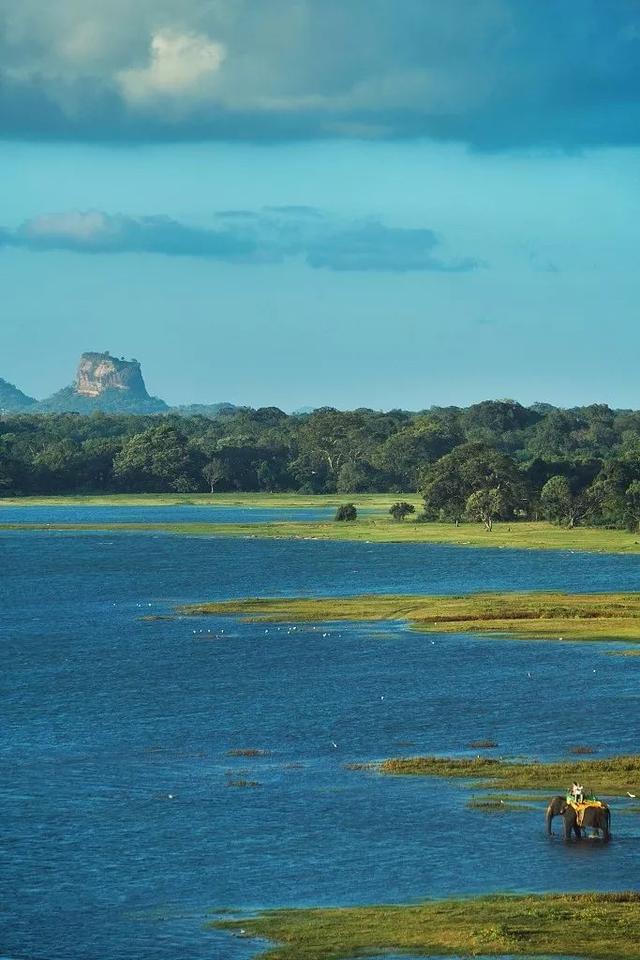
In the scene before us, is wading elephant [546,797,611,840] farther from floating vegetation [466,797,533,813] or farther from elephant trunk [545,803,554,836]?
floating vegetation [466,797,533,813]

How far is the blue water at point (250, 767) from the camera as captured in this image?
1780 inches

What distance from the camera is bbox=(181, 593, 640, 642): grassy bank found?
101438mm

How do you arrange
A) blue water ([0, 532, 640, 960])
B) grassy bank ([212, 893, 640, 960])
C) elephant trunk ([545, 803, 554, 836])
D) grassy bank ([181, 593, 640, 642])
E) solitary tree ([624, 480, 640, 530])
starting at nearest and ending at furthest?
grassy bank ([212, 893, 640, 960]), blue water ([0, 532, 640, 960]), elephant trunk ([545, 803, 554, 836]), grassy bank ([181, 593, 640, 642]), solitary tree ([624, 480, 640, 530])

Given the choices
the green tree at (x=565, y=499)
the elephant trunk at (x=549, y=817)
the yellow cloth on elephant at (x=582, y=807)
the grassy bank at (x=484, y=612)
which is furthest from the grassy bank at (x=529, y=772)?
the green tree at (x=565, y=499)

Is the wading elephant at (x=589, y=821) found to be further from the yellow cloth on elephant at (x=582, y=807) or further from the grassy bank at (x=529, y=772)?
the grassy bank at (x=529, y=772)

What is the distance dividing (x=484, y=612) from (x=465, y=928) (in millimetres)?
70940

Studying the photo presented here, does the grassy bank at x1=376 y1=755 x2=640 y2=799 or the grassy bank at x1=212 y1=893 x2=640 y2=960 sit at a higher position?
the grassy bank at x1=376 y1=755 x2=640 y2=799

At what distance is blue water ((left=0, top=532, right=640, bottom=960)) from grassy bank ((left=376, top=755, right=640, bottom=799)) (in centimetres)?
149

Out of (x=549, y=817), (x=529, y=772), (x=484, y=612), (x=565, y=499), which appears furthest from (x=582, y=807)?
(x=565, y=499)

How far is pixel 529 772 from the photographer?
192 feet

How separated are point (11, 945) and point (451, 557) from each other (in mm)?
129264

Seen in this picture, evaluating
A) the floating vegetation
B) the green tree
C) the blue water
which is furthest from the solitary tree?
the floating vegetation

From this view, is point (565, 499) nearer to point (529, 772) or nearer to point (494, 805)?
point (529, 772)

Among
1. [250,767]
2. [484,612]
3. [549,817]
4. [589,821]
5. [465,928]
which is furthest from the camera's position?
[484,612]
